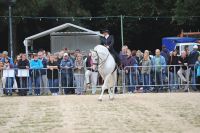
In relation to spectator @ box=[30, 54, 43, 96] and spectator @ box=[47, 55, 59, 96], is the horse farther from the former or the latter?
spectator @ box=[30, 54, 43, 96]

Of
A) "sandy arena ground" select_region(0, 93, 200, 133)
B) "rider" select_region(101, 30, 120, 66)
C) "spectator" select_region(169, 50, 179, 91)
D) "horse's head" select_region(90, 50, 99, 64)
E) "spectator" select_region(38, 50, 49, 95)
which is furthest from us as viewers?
"spectator" select_region(169, 50, 179, 91)

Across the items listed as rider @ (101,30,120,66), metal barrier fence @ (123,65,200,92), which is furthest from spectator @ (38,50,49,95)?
rider @ (101,30,120,66)

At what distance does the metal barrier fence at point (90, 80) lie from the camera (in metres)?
25.4

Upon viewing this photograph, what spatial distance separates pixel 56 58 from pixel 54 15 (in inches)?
1005

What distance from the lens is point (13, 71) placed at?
83.1 feet

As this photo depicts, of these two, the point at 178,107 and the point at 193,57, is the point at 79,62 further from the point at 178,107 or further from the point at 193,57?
the point at 178,107

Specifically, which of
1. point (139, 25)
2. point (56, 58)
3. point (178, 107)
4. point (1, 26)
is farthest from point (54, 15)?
point (178, 107)

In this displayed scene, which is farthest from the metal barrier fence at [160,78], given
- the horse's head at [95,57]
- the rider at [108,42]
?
the horse's head at [95,57]

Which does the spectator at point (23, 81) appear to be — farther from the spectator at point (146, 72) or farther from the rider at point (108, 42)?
the spectator at point (146, 72)

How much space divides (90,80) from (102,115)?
9.79 m

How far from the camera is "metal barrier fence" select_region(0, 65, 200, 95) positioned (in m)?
25.4

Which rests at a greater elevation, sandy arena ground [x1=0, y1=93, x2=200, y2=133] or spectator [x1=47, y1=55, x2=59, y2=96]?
spectator [x1=47, y1=55, x2=59, y2=96]

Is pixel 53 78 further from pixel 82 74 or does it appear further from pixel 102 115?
pixel 102 115

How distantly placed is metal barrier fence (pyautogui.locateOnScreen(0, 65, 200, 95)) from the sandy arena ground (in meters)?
3.53
